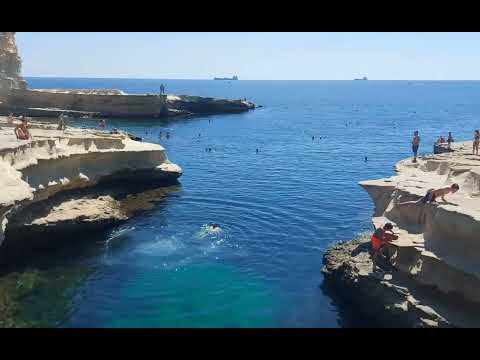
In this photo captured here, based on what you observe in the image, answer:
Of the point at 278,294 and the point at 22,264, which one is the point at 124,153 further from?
the point at 278,294

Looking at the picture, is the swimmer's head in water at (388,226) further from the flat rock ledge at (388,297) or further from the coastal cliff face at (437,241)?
the flat rock ledge at (388,297)

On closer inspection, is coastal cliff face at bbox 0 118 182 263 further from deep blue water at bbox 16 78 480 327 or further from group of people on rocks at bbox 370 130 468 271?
group of people on rocks at bbox 370 130 468 271

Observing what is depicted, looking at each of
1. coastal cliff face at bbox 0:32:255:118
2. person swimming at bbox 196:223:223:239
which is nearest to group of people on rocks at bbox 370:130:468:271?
person swimming at bbox 196:223:223:239

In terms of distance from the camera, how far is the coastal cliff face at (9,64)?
87.1m

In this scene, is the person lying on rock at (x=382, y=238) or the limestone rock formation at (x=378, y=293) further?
the person lying on rock at (x=382, y=238)

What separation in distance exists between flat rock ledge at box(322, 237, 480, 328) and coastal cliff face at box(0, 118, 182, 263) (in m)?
14.1

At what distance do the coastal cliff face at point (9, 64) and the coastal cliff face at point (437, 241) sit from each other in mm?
81171

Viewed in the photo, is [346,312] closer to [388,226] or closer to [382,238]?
[382,238]

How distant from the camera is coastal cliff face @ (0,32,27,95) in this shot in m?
87.1

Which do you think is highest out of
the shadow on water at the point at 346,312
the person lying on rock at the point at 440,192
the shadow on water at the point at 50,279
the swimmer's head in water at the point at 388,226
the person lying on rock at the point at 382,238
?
the person lying on rock at the point at 440,192

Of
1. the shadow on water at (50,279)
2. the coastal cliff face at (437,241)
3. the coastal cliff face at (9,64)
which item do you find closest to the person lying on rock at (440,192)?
the coastal cliff face at (437,241)

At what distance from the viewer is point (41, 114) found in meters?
85.1
